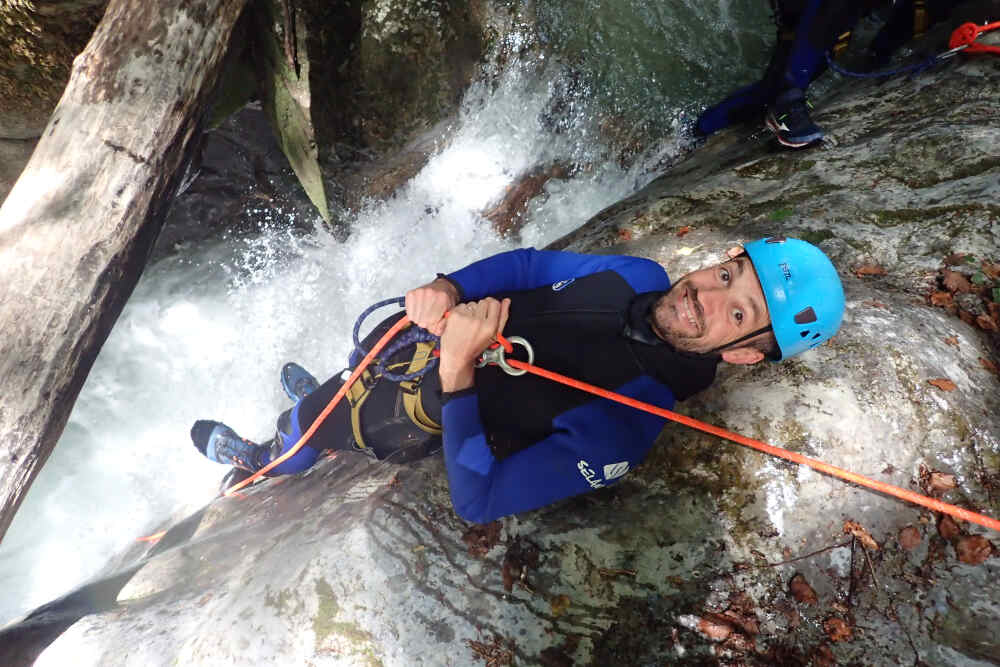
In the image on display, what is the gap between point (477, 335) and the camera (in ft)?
7.36

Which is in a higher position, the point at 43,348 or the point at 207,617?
the point at 43,348

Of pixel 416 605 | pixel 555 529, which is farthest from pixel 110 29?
pixel 555 529

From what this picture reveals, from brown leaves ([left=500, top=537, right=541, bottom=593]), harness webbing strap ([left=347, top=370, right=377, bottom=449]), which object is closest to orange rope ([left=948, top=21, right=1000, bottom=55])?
brown leaves ([left=500, top=537, right=541, bottom=593])

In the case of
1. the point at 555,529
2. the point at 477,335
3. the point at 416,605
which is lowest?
the point at 555,529

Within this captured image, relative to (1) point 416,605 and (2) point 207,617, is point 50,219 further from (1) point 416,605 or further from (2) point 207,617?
(1) point 416,605

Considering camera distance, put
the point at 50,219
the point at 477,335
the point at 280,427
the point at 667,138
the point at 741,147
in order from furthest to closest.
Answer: the point at 667,138
the point at 741,147
the point at 280,427
the point at 50,219
the point at 477,335

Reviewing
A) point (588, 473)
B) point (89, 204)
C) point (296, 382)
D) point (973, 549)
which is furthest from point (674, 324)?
point (296, 382)

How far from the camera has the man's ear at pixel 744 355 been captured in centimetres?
252

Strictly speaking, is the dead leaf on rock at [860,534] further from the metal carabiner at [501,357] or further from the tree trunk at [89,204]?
the tree trunk at [89,204]

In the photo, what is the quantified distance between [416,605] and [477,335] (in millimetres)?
1303

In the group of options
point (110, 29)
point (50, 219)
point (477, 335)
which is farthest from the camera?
point (110, 29)

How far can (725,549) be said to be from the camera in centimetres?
245

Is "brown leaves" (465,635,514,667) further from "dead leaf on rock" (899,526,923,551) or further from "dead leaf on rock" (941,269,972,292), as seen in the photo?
"dead leaf on rock" (941,269,972,292)

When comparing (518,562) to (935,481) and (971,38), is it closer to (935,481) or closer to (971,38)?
(935,481)
